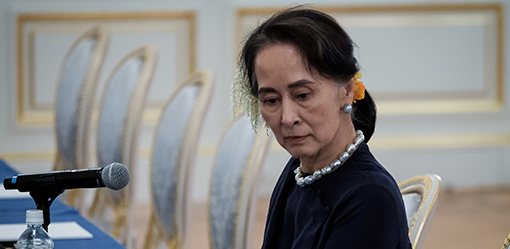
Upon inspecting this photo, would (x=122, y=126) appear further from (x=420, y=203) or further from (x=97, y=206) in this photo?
(x=420, y=203)

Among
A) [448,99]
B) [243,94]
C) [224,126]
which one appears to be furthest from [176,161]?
[448,99]

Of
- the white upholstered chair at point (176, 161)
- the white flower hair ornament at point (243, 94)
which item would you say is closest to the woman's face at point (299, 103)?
the white flower hair ornament at point (243, 94)

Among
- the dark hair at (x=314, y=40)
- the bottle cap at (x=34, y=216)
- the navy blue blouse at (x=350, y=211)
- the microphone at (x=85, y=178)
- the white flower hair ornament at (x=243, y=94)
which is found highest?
the dark hair at (x=314, y=40)

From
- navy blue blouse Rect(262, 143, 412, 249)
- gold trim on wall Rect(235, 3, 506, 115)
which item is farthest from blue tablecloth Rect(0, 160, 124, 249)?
gold trim on wall Rect(235, 3, 506, 115)

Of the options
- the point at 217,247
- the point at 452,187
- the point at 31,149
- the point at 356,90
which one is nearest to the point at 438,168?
the point at 452,187

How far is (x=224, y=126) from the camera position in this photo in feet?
15.1

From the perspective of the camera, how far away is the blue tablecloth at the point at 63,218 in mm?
1376

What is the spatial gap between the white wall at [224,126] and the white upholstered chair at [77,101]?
62.9 inches

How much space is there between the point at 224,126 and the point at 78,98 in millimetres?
1894

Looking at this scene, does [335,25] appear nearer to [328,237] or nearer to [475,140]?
[328,237]

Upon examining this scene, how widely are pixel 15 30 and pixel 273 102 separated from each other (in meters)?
3.80

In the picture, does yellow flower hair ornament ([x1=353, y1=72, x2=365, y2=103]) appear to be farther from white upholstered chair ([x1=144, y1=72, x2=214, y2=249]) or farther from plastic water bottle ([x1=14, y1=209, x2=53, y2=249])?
white upholstered chair ([x1=144, y1=72, x2=214, y2=249])

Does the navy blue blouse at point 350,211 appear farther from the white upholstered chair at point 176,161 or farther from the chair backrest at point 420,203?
the white upholstered chair at point 176,161

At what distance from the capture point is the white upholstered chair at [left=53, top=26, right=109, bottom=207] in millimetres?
2680
